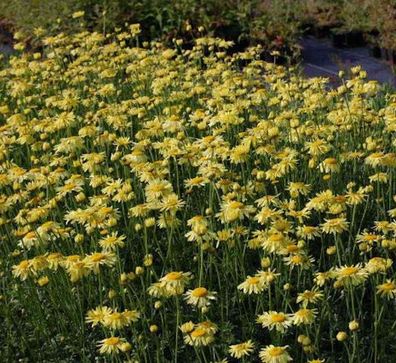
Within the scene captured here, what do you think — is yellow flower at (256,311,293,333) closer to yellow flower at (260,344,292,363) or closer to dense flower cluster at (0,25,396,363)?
dense flower cluster at (0,25,396,363)

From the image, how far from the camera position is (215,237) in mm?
2719

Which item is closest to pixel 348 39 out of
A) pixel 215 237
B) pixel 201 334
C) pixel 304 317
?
pixel 215 237

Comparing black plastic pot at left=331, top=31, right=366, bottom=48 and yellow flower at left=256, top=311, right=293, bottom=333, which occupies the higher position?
yellow flower at left=256, top=311, right=293, bottom=333

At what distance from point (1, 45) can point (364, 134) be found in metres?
7.21

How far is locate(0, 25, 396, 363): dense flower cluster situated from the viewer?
101 inches

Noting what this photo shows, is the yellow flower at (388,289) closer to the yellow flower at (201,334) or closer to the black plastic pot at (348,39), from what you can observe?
the yellow flower at (201,334)

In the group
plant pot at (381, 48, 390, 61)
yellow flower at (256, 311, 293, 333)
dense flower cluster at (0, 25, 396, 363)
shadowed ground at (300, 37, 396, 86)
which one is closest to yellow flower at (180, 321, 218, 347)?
dense flower cluster at (0, 25, 396, 363)

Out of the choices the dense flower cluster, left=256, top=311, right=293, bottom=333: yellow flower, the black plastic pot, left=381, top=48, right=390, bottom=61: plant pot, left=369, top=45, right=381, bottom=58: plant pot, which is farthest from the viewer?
the black plastic pot

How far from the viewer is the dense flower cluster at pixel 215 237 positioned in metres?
2.57

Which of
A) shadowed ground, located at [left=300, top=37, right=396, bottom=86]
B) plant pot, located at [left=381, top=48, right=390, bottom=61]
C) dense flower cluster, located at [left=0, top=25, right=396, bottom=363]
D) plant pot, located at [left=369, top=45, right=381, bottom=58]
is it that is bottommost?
shadowed ground, located at [left=300, top=37, right=396, bottom=86]

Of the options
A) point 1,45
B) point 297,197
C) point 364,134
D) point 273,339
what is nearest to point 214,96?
point 364,134

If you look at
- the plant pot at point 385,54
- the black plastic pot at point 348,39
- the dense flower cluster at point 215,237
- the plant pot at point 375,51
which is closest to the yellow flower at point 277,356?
the dense flower cluster at point 215,237

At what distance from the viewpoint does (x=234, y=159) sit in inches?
123

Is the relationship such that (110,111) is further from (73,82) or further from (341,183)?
(341,183)
